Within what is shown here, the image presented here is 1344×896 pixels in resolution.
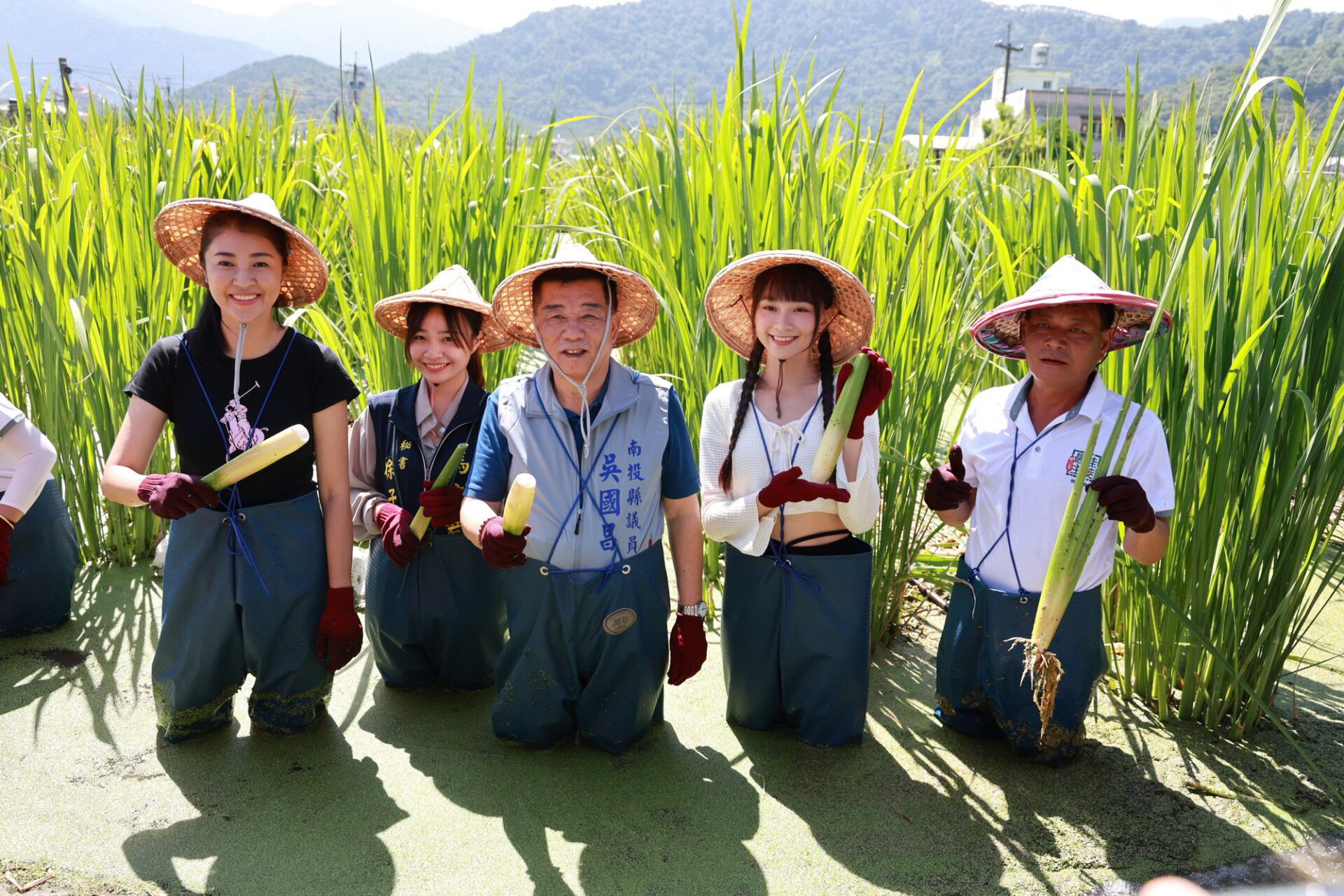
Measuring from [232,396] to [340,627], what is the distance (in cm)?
55

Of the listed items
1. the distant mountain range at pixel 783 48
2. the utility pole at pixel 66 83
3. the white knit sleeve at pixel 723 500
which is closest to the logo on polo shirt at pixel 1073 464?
the white knit sleeve at pixel 723 500

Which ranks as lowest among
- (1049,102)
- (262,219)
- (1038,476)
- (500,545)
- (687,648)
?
(687,648)

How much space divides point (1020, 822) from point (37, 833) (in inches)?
78.2

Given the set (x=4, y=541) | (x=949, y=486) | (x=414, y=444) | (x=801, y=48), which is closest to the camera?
(x=949, y=486)

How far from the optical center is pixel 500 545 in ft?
6.07

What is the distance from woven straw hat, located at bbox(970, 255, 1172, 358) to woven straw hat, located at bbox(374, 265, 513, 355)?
1136 mm

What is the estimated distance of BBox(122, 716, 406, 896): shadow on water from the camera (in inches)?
71.0

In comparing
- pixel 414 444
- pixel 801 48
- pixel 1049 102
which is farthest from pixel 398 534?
pixel 801 48

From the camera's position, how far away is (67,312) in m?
2.89

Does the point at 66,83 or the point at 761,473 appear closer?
the point at 761,473

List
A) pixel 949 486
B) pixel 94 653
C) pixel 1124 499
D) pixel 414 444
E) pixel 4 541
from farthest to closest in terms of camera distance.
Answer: pixel 94 653
pixel 414 444
pixel 4 541
pixel 949 486
pixel 1124 499

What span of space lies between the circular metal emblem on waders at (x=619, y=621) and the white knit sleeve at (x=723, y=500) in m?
0.25

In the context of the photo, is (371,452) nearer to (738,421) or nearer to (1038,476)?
(738,421)

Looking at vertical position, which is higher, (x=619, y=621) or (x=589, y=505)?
(x=589, y=505)
